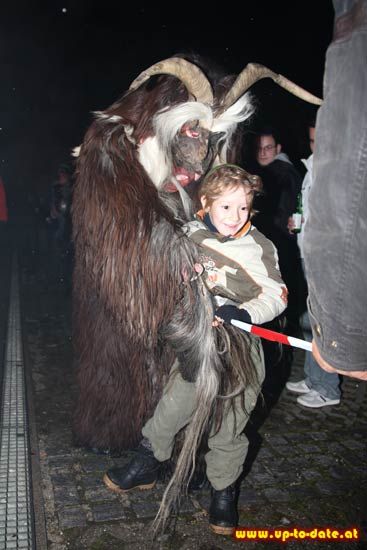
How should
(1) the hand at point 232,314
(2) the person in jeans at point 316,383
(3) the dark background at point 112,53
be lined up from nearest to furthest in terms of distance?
1. (1) the hand at point 232,314
2. (2) the person in jeans at point 316,383
3. (3) the dark background at point 112,53

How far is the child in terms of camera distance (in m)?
2.28

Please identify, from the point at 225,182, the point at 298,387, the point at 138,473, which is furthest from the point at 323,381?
the point at 225,182

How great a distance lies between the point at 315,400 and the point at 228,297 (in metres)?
2.12

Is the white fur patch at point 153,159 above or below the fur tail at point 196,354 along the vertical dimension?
above

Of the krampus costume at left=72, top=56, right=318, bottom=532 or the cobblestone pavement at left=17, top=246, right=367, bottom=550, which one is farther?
the cobblestone pavement at left=17, top=246, right=367, bottom=550

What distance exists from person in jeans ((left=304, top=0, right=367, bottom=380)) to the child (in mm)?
876

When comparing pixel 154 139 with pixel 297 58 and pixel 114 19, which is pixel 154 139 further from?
pixel 114 19

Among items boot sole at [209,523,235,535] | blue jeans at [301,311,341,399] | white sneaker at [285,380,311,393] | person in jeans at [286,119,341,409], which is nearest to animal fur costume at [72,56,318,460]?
boot sole at [209,523,235,535]

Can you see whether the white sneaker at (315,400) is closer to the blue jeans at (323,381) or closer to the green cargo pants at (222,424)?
the blue jeans at (323,381)

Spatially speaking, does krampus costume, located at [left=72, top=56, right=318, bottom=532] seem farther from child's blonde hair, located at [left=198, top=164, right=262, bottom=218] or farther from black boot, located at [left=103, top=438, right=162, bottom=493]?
black boot, located at [left=103, top=438, right=162, bottom=493]

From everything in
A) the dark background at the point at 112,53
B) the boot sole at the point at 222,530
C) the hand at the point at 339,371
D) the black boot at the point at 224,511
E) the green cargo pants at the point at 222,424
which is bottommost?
the boot sole at the point at 222,530

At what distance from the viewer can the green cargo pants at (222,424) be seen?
2469mm

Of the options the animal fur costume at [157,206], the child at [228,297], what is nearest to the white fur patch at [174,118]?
the animal fur costume at [157,206]

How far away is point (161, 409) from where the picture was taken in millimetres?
2523
